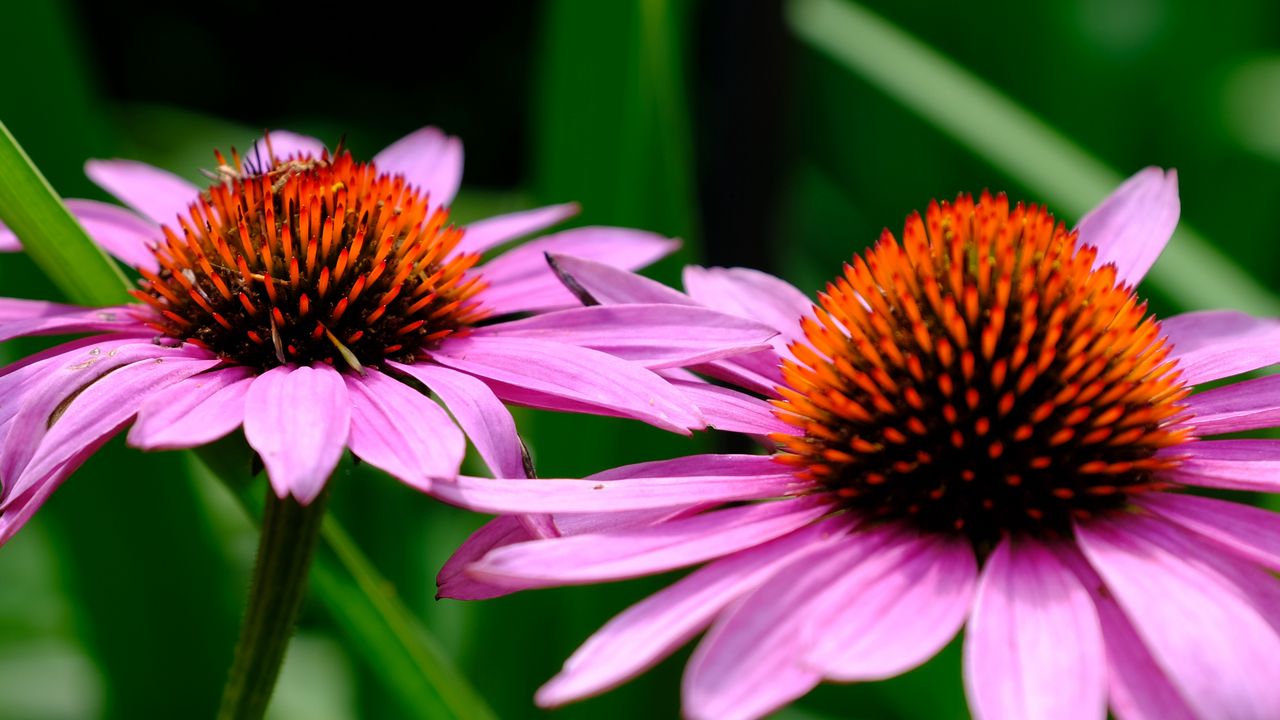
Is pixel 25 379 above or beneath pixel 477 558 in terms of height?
above

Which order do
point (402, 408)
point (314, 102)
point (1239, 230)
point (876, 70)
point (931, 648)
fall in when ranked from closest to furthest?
point (931, 648) < point (402, 408) < point (876, 70) < point (1239, 230) < point (314, 102)

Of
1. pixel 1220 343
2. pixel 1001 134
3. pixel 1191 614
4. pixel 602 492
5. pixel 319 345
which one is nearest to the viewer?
pixel 1191 614

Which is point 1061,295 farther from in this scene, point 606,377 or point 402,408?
point 402,408

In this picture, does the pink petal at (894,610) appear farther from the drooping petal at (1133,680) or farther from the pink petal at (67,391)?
the pink petal at (67,391)

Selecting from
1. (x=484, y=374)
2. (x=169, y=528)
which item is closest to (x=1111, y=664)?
(x=484, y=374)

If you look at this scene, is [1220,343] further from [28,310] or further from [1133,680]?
[28,310]

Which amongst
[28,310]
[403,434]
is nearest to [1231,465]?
[403,434]

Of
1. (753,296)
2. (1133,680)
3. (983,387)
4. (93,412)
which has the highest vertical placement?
(93,412)
